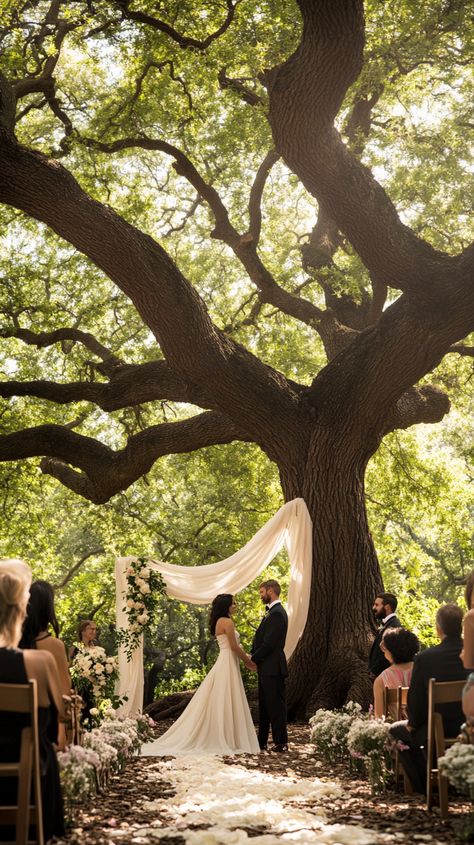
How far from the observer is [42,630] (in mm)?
6453

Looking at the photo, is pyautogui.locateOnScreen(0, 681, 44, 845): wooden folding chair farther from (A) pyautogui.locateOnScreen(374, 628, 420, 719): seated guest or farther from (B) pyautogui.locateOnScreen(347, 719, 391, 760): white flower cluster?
(A) pyautogui.locateOnScreen(374, 628, 420, 719): seated guest

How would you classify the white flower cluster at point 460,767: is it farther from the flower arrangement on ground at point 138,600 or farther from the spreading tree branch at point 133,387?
the spreading tree branch at point 133,387

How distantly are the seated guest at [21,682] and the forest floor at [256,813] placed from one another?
265 millimetres

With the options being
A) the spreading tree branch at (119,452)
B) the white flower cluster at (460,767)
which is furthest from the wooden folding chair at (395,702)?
the spreading tree branch at (119,452)

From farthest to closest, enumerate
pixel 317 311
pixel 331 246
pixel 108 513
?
pixel 108 513 → pixel 331 246 → pixel 317 311

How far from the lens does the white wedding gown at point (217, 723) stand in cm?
1029

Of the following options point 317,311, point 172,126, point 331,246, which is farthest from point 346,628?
point 172,126

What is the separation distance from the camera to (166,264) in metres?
11.8

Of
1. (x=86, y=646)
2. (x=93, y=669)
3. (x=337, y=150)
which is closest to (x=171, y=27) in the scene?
(x=337, y=150)

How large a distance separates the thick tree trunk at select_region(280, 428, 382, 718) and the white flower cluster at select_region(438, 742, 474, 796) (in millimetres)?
6668

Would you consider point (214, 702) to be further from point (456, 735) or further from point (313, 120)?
point (313, 120)

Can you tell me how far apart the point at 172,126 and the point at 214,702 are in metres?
9.95

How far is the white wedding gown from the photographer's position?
10.3 m

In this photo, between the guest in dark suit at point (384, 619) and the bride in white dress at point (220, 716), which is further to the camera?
the bride in white dress at point (220, 716)
